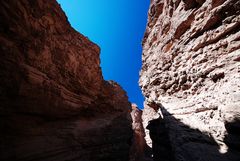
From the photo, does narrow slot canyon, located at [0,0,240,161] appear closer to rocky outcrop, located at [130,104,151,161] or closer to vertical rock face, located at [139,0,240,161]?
vertical rock face, located at [139,0,240,161]

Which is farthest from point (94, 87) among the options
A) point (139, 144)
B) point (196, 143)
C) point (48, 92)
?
point (139, 144)

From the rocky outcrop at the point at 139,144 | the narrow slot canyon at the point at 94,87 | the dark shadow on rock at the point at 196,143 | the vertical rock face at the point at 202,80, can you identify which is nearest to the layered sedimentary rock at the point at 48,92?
the narrow slot canyon at the point at 94,87

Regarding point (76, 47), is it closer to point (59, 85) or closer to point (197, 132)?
point (59, 85)

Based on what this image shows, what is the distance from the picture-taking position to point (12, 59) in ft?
13.1

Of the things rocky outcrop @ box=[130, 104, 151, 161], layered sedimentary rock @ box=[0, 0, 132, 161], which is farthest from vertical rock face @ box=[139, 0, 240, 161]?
rocky outcrop @ box=[130, 104, 151, 161]

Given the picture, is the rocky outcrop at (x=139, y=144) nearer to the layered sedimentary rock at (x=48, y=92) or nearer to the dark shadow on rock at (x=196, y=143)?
the layered sedimentary rock at (x=48, y=92)

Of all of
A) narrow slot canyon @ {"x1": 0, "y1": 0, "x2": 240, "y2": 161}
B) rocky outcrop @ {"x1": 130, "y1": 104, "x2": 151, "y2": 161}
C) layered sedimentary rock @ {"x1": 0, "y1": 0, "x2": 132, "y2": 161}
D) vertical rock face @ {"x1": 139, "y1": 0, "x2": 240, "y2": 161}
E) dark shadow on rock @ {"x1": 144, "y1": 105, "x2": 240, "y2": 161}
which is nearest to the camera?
dark shadow on rock @ {"x1": 144, "y1": 105, "x2": 240, "y2": 161}

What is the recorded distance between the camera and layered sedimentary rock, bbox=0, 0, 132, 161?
411 centimetres

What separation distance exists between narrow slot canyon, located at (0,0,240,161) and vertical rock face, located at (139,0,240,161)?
3cm

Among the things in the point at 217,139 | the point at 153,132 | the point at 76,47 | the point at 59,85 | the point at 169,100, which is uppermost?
the point at 76,47

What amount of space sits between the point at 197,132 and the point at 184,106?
3.90ft

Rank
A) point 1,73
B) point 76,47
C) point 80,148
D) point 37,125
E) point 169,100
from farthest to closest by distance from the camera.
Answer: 1. point 76,47
2. point 169,100
3. point 80,148
4. point 37,125
5. point 1,73

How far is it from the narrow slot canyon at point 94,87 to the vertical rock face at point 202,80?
3 cm

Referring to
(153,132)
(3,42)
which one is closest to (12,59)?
(3,42)
